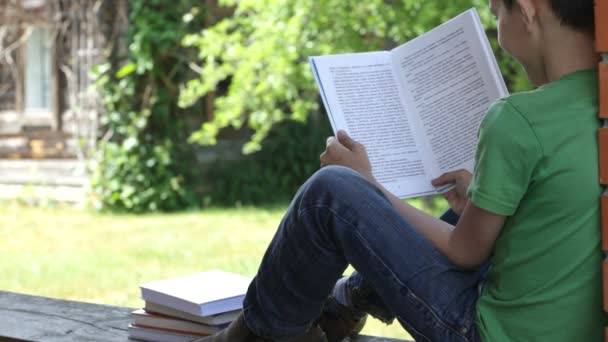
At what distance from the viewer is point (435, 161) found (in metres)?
2.09

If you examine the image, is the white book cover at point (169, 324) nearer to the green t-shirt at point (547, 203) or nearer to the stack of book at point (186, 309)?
the stack of book at point (186, 309)

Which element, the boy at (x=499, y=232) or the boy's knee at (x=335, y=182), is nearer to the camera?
the boy at (x=499, y=232)

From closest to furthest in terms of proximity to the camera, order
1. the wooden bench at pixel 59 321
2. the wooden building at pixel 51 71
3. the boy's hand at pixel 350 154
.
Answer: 1. the boy's hand at pixel 350 154
2. the wooden bench at pixel 59 321
3. the wooden building at pixel 51 71

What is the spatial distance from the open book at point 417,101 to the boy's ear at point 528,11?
31 centimetres

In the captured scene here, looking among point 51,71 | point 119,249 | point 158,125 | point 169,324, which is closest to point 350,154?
point 169,324

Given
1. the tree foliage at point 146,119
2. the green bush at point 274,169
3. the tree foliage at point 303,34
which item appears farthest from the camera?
the green bush at point 274,169

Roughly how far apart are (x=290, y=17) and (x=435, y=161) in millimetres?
4634

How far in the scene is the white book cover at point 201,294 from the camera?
7.34 feet

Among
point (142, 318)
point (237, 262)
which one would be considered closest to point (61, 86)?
point (237, 262)

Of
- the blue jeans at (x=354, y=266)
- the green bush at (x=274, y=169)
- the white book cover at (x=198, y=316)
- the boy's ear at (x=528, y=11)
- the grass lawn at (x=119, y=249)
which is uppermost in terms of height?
the boy's ear at (x=528, y=11)

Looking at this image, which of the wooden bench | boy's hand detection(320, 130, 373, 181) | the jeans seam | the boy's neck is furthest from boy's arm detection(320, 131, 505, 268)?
the wooden bench

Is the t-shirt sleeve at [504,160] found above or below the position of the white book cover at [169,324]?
above

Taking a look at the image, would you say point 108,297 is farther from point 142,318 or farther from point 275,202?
point 275,202

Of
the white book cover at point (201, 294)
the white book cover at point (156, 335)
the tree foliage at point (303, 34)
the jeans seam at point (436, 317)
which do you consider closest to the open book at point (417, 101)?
the jeans seam at point (436, 317)
